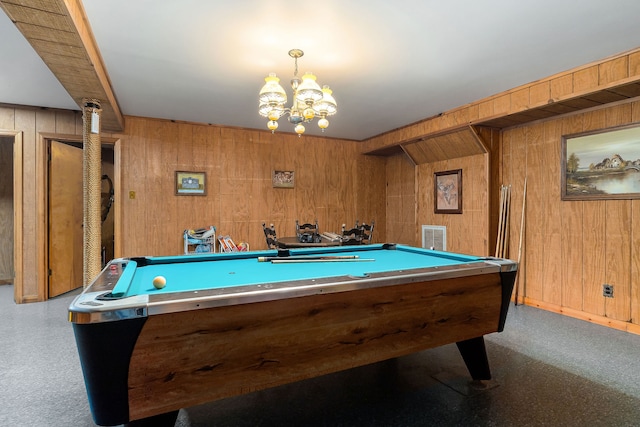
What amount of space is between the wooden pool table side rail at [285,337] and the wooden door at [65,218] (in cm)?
422

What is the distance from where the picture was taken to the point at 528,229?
3.93m

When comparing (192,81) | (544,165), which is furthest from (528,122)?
(192,81)

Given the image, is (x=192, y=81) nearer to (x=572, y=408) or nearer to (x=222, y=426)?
(x=222, y=426)

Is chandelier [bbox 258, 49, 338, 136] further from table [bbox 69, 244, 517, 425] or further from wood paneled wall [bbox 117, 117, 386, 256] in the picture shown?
wood paneled wall [bbox 117, 117, 386, 256]

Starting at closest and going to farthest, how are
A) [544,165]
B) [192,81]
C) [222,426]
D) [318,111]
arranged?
[222,426], [318,111], [192,81], [544,165]

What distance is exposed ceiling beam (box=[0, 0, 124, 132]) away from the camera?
1.72 metres

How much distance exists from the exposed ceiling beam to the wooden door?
1768 mm

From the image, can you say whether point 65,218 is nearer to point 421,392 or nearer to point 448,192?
point 421,392

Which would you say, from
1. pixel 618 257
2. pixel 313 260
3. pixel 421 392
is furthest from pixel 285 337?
pixel 618 257

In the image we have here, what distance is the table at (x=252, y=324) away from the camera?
1.19 meters

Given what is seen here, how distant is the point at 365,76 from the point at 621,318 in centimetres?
330

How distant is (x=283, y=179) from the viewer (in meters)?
5.48

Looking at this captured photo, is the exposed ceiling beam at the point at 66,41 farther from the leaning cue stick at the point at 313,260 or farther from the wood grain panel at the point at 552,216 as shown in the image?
the wood grain panel at the point at 552,216

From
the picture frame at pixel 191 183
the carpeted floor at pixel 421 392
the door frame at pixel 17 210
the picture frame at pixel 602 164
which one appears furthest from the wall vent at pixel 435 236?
the door frame at pixel 17 210
